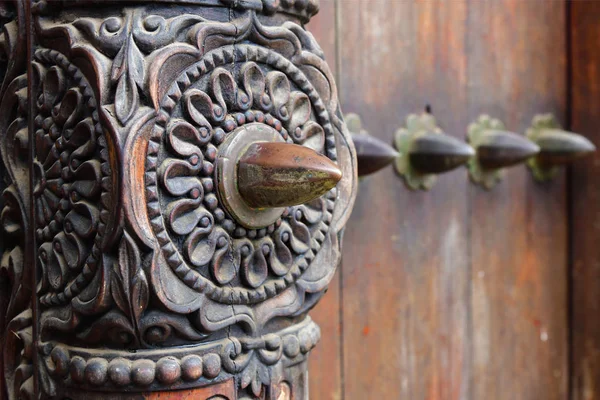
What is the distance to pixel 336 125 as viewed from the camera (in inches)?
25.9

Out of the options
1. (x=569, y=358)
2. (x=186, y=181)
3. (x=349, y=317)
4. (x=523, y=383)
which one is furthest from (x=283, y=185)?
(x=569, y=358)

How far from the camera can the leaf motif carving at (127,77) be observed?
523 mm

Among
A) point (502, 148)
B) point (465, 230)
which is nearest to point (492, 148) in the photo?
point (502, 148)

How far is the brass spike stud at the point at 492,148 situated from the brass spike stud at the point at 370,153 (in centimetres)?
22

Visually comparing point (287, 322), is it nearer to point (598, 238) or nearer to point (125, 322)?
point (125, 322)

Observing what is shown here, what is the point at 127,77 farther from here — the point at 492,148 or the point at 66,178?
the point at 492,148

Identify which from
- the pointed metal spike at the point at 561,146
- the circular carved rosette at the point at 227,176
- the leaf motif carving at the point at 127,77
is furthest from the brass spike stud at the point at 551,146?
the leaf motif carving at the point at 127,77

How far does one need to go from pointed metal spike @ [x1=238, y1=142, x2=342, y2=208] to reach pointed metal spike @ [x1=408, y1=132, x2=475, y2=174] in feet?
1.34

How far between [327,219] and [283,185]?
0.36 ft

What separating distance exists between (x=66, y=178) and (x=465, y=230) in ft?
2.06

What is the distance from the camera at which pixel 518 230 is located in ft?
3.74

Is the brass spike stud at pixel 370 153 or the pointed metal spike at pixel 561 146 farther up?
the pointed metal spike at pixel 561 146

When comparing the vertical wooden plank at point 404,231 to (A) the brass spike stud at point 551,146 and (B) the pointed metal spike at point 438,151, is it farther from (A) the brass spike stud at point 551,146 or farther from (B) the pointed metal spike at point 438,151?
(A) the brass spike stud at point 551,146

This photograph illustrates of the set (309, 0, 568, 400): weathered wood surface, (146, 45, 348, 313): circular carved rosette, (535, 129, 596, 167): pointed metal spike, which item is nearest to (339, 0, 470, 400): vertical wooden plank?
(309, 0, 568, 400): weathered wood surface
